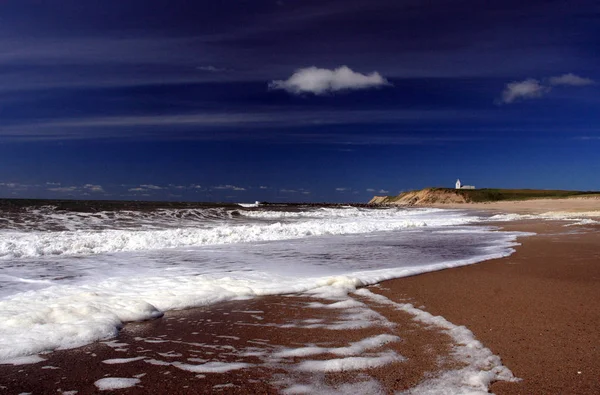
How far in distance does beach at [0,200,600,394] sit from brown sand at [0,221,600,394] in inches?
0.4

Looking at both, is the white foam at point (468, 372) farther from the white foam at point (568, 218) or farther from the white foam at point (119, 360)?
the white foam at point (568, 218)

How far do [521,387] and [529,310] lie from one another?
94.4 inches

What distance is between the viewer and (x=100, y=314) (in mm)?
5004

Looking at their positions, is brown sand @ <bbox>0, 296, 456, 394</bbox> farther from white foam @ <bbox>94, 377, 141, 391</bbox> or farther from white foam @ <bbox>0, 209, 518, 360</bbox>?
white foam @ <bbox>0, 209, 518, 360</bbox>

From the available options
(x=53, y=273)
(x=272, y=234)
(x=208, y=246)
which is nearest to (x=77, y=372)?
(x=53, y=273)

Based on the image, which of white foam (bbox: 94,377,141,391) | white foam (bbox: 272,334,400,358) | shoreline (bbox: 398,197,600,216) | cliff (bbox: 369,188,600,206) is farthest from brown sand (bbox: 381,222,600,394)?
cliff (bbox: 369,188,600,206)

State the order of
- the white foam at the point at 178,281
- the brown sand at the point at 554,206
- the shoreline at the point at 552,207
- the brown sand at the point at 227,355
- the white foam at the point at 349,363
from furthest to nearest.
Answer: the brown sand at the point at 554,206 < the shoreline at the point at 552,207 < the white foam at the point at 178,281 < the white foam at the point at 349,363 < the brown sand at the point at 227,355

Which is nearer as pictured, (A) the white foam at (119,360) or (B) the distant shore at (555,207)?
(A) the white foam at (119,360)

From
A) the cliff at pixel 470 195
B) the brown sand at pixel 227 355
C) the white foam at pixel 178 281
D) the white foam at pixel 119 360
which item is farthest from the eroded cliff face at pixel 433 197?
the white foam at pixel 119 360

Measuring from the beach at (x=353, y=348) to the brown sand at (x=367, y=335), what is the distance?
1 centimetres

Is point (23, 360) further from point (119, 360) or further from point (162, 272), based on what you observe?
point (162, 272)

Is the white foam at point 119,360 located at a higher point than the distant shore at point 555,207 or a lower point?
higher

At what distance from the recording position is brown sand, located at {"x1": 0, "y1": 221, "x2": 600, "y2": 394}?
3301 millimetres

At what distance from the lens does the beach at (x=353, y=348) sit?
328cm
